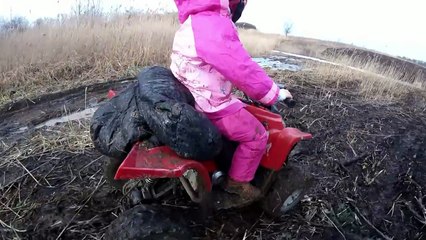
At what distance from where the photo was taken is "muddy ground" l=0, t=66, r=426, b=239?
2.79m

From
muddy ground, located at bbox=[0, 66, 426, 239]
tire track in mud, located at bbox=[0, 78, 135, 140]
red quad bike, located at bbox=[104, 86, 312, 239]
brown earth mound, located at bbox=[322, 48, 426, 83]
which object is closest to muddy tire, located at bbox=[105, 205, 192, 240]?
red quad bike, located at bbox=[104, 86, 312, 239]

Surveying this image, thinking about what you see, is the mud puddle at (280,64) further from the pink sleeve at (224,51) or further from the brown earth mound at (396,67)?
the pink sleeve at (224,51)

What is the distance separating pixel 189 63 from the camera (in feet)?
7.80

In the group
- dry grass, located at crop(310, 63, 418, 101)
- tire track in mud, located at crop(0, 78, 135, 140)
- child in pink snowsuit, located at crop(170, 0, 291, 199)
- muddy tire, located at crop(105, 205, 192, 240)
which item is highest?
child in pink snowsuit, located at crop(170, 0, 291, 199)

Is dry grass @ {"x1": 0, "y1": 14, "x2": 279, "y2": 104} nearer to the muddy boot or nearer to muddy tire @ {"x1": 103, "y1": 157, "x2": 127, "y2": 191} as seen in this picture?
muddy tire @ {"x1": 103, "y1": 157, "x2": 127, "y2": 191}

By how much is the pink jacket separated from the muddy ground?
741mm

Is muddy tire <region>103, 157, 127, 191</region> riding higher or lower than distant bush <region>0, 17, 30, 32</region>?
higher

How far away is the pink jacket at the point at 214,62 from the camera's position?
225cm

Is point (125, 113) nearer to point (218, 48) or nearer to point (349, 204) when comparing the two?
point (218, 48)

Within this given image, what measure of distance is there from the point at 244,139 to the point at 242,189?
1.15 feet

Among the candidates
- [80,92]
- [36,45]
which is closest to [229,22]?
[80,92]

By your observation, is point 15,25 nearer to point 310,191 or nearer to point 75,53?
point 75,53

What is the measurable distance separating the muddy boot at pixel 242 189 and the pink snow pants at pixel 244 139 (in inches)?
1.3

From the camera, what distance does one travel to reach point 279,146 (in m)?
2.53
